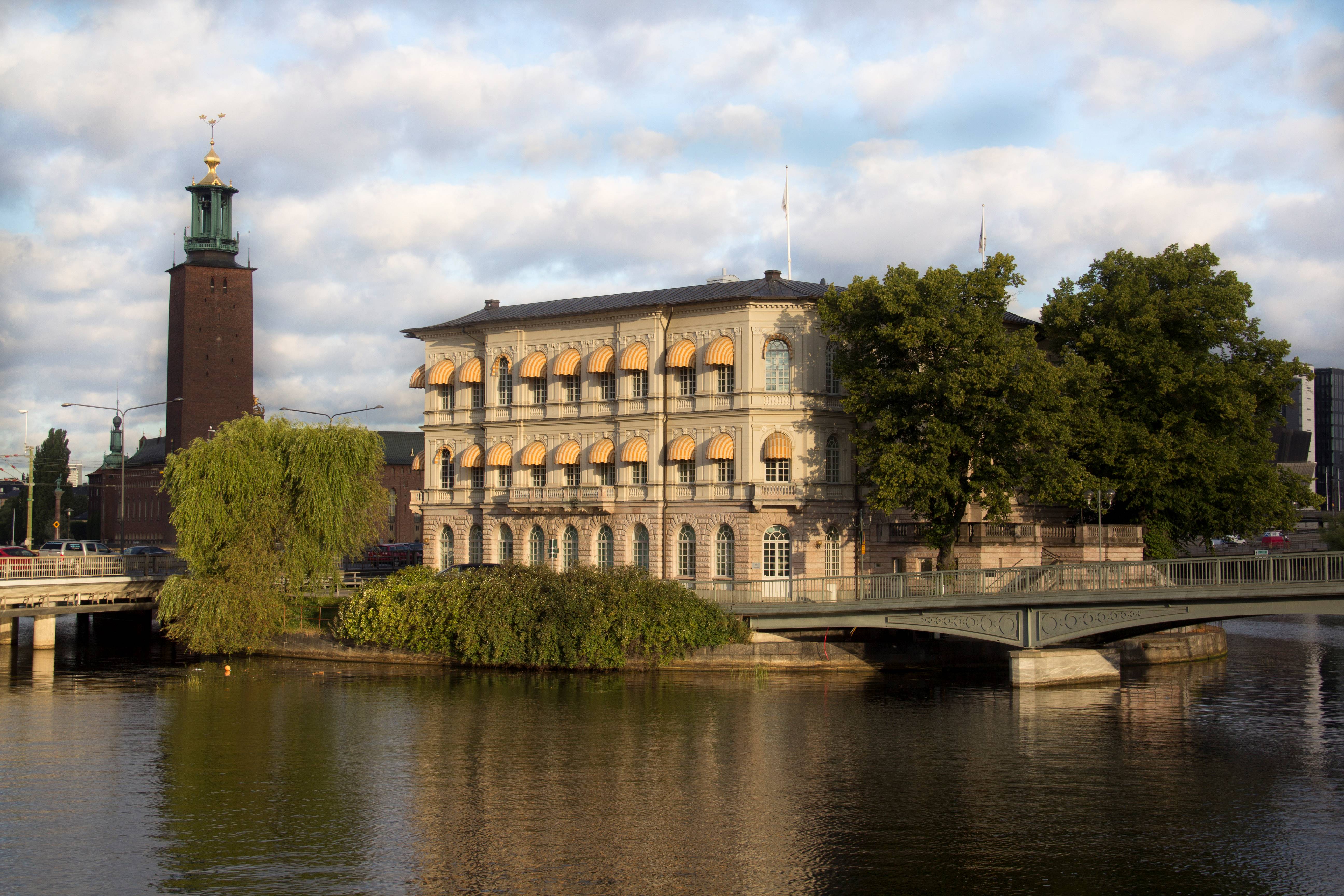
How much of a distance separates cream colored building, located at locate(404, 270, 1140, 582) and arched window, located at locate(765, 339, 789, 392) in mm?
71

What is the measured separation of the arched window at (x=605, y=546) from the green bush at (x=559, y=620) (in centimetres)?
1150

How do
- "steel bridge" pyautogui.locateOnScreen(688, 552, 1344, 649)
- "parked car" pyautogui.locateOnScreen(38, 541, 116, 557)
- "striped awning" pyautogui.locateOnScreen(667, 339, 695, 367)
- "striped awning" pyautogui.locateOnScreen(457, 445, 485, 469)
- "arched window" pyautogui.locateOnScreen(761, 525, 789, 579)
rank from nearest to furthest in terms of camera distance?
"steel bridge" pyautogui.locateOnScreen(688, 552, 1344, 649)
"arched window" pyautogui.locateOnScreen(761, 525, 789, 579)
"striped awning" pyautogui.locateOnScreen(667, 339, 695, 367)
"striped awning" pyautogui.locateOnScreen(457, 445, 485, 469)
"parked car" pyautogui.locateOnScreen(38, 541, 116, 557)

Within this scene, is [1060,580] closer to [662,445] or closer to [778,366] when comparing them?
[778,366]

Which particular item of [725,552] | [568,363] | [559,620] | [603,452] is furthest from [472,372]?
[559,620]

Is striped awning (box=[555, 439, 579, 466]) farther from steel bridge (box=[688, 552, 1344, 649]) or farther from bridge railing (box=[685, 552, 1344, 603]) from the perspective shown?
steel bridge (box=[688, 552, 1344, 649])

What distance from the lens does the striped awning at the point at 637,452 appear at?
65.9m

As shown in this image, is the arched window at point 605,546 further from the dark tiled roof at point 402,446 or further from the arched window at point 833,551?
the dark tiled roof at point 402,446

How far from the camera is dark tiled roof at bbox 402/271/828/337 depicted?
64.8m

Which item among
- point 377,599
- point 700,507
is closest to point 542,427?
point 700,507

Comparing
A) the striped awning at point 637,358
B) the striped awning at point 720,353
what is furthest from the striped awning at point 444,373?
the striped awning at point 720,353

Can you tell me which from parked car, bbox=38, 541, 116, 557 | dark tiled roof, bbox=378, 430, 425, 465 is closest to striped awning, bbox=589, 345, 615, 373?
parked car, bbox=38, 541, 116, 557

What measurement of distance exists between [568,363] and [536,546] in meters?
10.1

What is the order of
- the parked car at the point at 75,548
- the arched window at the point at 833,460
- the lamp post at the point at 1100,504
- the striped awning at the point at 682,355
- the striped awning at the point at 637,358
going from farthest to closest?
the parked car at the point at 75,548 < the striped awning at the point at 637,358 < the striped awning at the point at 682,355 < the arched window at the point at 833,460 < the lamp post at the point at 1100,504

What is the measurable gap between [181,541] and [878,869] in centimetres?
4220
